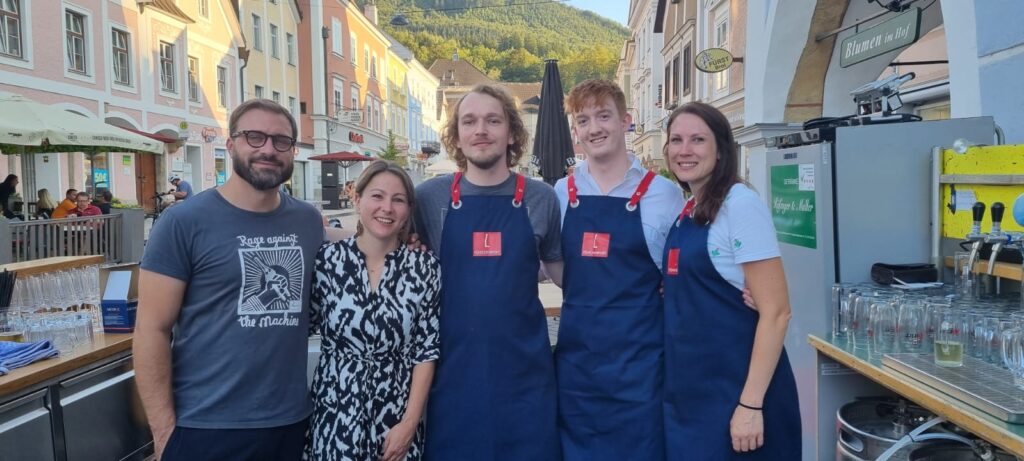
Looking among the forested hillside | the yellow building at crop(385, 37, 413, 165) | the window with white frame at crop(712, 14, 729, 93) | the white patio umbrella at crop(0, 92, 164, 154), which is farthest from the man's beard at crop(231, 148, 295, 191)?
the forested hillside

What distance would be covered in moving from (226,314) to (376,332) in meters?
A: 0.45

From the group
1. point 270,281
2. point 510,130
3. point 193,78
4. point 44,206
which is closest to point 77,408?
point 270,281

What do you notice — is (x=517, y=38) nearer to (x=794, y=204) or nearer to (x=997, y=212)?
(x=794, y=204)

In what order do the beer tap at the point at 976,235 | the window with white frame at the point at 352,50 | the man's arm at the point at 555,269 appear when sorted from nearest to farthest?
the man's arm at the point at 555,269, the beer tap at the point at 976,235, the window with white frame at the point at 352,50

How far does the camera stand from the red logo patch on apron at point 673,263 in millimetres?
2203

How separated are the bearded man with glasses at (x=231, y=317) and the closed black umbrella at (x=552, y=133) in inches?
191

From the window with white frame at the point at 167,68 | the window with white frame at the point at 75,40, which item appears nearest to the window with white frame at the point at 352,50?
the window with white frame at the point at 167,68

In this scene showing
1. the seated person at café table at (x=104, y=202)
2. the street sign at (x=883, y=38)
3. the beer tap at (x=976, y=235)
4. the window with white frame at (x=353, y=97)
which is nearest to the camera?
the beer tap at (x=976, y=235)

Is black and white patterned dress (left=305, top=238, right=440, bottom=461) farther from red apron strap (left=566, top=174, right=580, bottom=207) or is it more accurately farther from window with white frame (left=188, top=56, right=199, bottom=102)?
window with white frame (left=188, top=56, right=199, bottom=102)

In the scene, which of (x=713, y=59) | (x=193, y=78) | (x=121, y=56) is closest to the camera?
(x=713, y=59)

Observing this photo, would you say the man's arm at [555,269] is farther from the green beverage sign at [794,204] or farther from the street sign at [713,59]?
the street sign at [713,59]

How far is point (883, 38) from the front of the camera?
15.3 ft

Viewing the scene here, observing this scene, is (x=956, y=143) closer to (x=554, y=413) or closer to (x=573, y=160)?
(x=554, y=413)

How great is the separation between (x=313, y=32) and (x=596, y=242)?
2978cm
